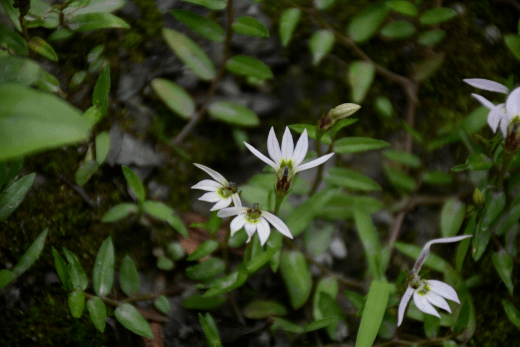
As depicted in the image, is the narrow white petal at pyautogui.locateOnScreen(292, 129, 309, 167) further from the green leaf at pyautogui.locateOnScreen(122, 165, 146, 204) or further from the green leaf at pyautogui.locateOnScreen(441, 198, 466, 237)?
the green leaf at pyautogui.locateOnScreen(441, 198, 466, 237)

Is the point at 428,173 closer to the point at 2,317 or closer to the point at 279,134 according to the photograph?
the point at 279,134

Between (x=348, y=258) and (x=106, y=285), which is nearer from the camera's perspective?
(x=106, y=285)

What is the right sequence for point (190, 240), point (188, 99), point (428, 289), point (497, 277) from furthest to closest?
point (188, 99) < point (190, 240) < point (497, 277) < point (428, 289)

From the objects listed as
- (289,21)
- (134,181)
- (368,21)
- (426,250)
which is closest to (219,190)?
(134,181)

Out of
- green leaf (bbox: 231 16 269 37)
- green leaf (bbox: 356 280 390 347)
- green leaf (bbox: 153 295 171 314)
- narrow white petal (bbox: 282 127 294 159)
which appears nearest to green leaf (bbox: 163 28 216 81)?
green leaf (bbox: 231 16 269 37)

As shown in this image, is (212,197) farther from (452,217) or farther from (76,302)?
(452,217)

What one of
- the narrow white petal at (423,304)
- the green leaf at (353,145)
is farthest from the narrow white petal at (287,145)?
the narrow white petal at (423,304)

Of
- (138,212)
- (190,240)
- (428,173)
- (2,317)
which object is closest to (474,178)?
(428,173)
